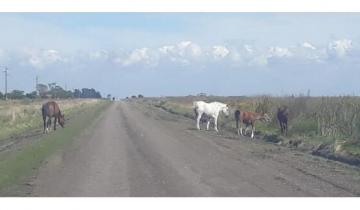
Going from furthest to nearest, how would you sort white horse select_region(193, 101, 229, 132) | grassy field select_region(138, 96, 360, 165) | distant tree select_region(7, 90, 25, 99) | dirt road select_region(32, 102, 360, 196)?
distant tree select_region(7, 90, 25, 99) < white horse select_region(193, 101, 229, 132) < grassy field select_region(138, 96, 360, 165) < dirt road select_region(32, 102, 360, 196)

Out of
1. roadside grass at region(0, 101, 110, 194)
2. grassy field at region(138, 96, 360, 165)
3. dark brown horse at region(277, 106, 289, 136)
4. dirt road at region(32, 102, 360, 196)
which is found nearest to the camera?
dirt road at region(32, 102, 360, 196)

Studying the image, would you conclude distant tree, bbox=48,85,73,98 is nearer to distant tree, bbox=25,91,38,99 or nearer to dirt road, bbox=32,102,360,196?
distant tree, bbox=25,91,38,99

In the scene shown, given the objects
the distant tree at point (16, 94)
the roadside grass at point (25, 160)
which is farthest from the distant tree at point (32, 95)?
the roadside grass at point (25, 160)

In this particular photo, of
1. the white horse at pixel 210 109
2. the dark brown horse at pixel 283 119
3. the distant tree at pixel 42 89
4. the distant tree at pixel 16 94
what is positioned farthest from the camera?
the distant tree at pixel 42 89

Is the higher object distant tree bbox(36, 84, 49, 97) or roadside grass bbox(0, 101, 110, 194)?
distant tree bbox(36, 84, 49, 97)

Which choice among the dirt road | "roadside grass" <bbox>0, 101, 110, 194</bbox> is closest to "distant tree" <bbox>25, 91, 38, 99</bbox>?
"roadside grass" <bbox>0, 101, 110, 194</bbox>

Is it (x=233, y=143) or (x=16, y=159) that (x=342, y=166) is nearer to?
(x=233, y=143)

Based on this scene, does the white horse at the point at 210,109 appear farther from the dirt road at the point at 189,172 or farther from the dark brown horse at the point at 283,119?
the dirt road at the point at 189,172

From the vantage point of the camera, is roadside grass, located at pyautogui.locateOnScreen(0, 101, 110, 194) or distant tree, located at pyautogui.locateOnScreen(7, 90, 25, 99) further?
distant tree, located at pyautogui.locateOnScreen(7, 90, 25, 99)

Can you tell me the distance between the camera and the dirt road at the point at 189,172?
42.1 feet

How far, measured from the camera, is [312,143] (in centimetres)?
2447

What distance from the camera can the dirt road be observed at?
1284cm

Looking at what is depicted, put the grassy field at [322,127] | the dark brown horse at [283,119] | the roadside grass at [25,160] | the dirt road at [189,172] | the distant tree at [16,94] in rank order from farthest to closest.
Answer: the distant tree at [16,94]
the dark brown horse at [283,119]
the grassy field at [322,127]
the roadside grass at [25,160]
the dirt road at [189,172]

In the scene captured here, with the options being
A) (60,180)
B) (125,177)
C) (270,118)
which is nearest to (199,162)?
(125,177)
